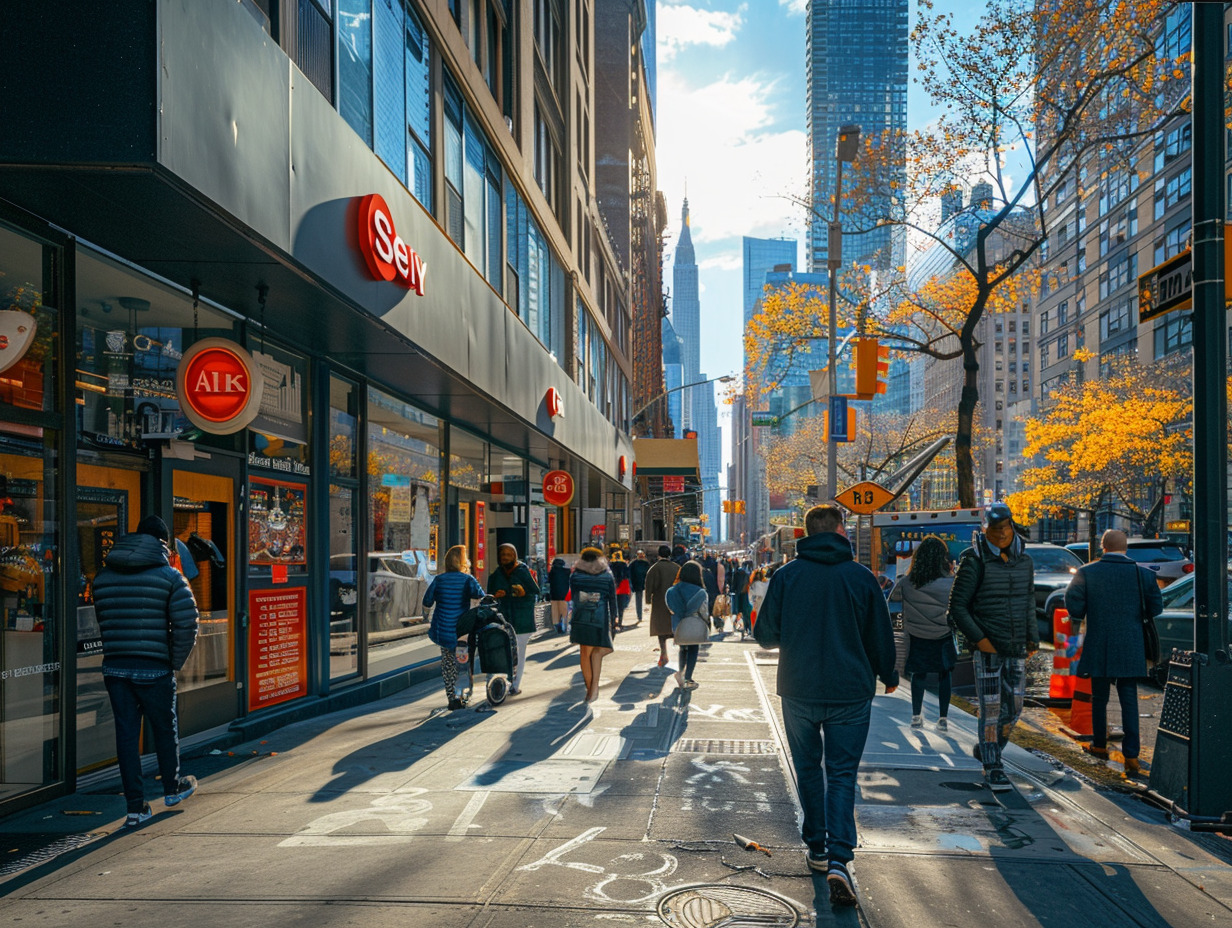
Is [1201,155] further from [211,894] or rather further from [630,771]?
[211,894]

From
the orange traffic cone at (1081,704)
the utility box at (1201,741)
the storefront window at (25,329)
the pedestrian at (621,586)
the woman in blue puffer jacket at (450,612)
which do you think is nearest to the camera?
the utility box at (1201,741)

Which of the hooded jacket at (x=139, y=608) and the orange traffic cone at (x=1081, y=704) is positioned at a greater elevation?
the hooded jacket at (x=139, y=608)

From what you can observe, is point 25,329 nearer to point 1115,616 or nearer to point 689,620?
point 689,620

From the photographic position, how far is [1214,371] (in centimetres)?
636

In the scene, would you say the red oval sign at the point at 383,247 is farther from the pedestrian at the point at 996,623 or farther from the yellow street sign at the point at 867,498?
the yellow street sign at the point at 867,498

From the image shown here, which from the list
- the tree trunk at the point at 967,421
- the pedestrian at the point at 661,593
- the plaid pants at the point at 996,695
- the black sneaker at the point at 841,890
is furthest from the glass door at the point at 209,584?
the tree trunk at the point at 967,421

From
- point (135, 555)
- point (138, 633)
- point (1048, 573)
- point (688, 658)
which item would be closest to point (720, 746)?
point (688, 658)

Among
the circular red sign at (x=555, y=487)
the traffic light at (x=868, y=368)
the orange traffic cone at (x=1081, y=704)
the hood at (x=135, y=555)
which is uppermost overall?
the traffic light at (x=868, y=368)

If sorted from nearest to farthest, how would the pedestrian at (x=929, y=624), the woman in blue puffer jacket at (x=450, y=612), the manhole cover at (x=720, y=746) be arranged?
the manhole cover at (x=720, y=746)
the pedestrian at (x=929, y=624)
the woman in blue puffer jacket at (x=450, y=612)

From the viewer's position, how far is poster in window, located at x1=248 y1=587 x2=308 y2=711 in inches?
368

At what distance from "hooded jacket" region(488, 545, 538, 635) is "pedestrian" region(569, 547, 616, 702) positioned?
52 centimetres

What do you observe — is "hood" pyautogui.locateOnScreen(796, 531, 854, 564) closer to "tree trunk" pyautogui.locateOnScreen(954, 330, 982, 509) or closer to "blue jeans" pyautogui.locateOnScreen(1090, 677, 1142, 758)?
"blue jeans" pyautogui.locateOnScreen(1090, 677, 1142, 758)

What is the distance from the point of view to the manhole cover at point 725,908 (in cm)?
431

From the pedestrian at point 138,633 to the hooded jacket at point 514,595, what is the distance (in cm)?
509
